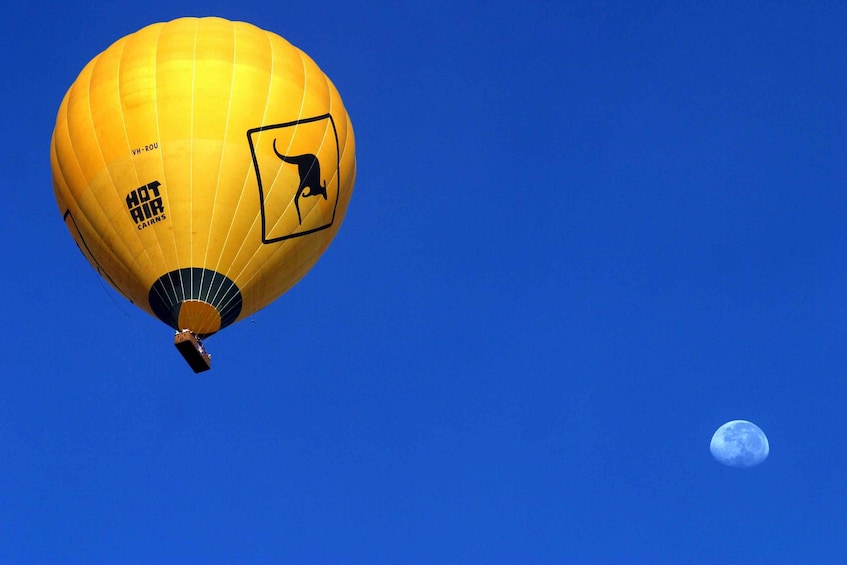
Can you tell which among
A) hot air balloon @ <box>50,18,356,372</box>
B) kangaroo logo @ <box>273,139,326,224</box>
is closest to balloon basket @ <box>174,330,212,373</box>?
hot air balloon @ <box>50,18,356,372</box>

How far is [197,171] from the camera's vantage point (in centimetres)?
2956

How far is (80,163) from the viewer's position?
30.4 metres

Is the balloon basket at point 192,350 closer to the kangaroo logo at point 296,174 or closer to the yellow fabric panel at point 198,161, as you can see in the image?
the yellow fabric panel at point 198,161

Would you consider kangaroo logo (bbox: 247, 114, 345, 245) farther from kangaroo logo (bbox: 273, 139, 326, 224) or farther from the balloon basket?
the balloon basket

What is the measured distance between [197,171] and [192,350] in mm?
4261

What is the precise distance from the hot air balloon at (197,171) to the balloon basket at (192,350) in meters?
0.04

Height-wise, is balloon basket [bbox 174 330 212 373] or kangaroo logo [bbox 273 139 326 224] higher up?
kangaroo logo [bbox 273 139 326 224]

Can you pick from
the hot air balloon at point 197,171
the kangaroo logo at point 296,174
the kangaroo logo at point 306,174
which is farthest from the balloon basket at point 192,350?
the kangaroo logo at point 306,174

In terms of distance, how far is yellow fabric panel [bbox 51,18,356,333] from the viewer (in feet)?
96.5

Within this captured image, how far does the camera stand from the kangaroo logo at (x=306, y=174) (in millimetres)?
30766

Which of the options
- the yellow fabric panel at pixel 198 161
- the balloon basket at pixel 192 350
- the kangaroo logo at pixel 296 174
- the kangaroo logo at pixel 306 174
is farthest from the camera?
the kangaroo logo at pixel 306 174

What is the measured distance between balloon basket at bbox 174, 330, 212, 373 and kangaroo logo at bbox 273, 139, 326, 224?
422 centimetres

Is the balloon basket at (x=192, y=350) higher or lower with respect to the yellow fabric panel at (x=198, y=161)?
lower

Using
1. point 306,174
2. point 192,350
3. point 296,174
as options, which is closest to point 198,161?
point 296,174
